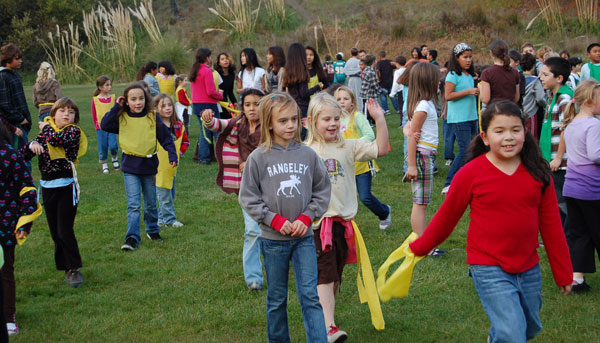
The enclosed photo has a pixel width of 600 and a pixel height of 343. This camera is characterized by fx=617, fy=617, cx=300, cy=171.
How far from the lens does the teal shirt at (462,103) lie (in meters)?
8.99

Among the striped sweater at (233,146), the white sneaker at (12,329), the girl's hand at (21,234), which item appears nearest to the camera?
the girl's hand at (21,234)

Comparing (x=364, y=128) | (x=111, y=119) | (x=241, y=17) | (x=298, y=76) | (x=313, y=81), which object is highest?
(x=241, y=17)

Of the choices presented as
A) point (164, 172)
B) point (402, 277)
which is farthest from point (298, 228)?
point (164, 172)

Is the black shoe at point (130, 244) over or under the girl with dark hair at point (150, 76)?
under

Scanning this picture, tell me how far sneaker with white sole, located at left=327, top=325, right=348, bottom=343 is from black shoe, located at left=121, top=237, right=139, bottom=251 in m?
3.49

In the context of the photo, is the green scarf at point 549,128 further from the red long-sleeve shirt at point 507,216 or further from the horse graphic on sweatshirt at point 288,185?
the horse graphic on sweatshirt at point 288,185

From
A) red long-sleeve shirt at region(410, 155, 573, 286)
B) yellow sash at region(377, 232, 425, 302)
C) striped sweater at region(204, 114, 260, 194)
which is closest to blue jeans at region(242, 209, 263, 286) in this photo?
striped sweater at region(204, 114, 260, 194)

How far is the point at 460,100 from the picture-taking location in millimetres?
9094

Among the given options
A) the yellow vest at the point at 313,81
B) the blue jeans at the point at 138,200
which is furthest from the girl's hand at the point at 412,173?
the yellow vest at the point at 313,81

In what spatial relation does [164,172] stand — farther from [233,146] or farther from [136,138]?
[233,146]

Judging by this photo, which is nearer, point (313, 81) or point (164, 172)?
point (164, 172)

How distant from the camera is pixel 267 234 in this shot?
4090 mm

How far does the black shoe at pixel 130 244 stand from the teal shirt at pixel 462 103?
16.1ft

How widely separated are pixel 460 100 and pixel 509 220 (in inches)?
232
